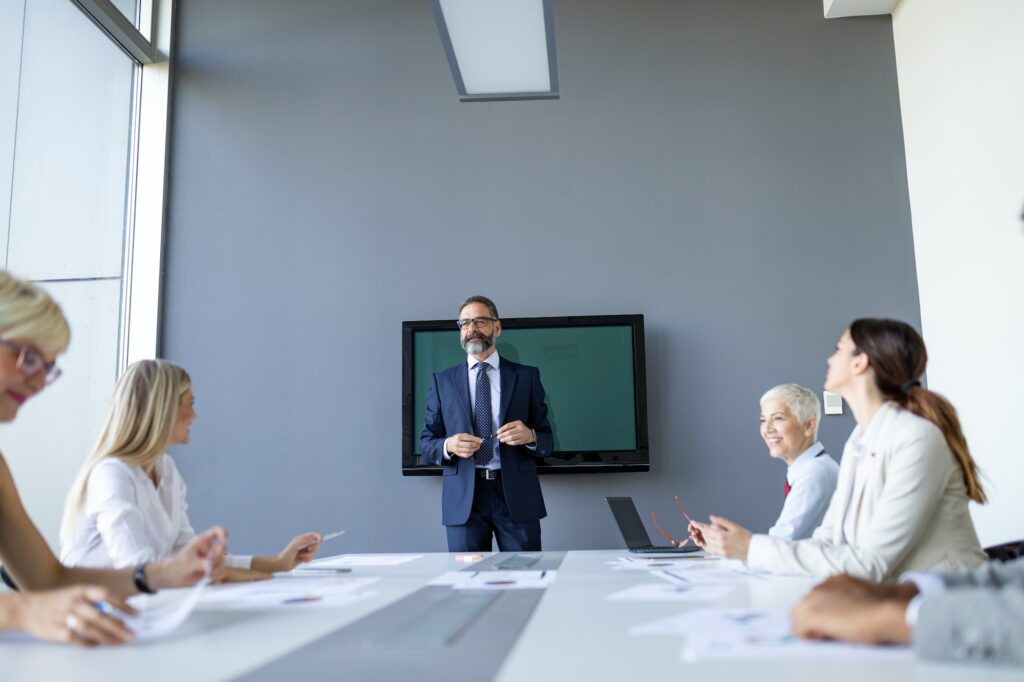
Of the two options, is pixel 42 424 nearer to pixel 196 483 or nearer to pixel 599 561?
pixel 196 483

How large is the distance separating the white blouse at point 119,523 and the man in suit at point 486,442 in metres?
1.30

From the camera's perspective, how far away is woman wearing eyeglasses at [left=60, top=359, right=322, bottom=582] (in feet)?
6.39

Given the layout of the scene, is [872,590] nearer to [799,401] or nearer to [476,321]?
[799,401]

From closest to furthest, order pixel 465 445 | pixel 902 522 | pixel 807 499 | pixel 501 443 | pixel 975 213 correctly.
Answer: pixel 902 522 → pixel 807 499 → pixel 465 445 → pixel 501 443 → pixel 975 213

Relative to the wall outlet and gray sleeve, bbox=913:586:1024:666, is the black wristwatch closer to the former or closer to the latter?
gray sleeve, bbox=913:586:1024:666

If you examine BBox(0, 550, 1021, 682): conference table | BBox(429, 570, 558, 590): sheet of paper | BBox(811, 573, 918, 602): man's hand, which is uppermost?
BBox(811, 573, 918, 602): man's hand

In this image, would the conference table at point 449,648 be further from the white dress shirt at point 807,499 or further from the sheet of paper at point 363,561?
the white dress shirt at point 807,499

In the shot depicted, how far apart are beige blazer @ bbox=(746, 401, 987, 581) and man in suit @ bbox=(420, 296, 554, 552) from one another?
163 centimetres

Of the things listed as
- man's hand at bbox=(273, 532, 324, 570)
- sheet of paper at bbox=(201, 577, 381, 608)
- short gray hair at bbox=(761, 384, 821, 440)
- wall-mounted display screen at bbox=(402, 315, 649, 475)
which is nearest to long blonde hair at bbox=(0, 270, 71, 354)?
sheet of paper at bbox=(201, 577, 381, 608)

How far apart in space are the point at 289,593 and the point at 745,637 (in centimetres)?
99

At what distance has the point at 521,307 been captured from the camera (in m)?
4.59

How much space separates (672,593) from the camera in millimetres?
1670

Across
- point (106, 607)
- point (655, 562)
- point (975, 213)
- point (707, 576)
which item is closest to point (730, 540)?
point (707, 576)

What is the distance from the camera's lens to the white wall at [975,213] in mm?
3498
